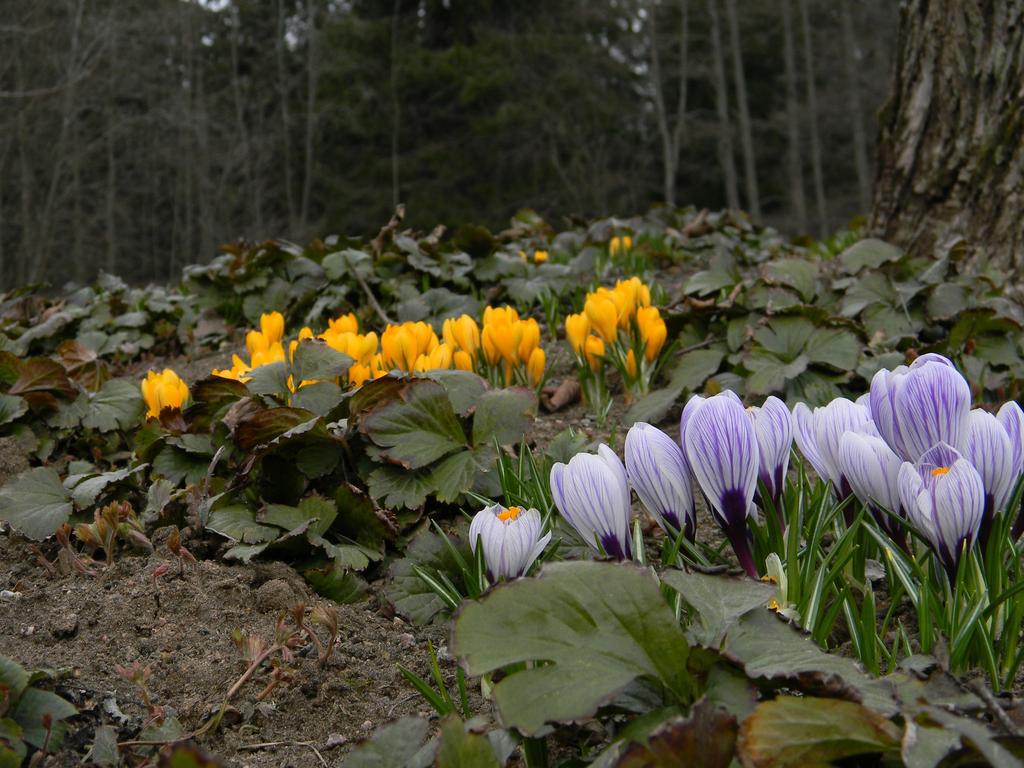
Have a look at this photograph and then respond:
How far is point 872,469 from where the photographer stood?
126cm

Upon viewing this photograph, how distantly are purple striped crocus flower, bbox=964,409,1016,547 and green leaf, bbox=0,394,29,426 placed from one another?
2.26 meters

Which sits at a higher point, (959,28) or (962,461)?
(959,28)

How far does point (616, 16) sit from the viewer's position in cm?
2212

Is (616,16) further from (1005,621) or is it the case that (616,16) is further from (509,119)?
(1005,621)

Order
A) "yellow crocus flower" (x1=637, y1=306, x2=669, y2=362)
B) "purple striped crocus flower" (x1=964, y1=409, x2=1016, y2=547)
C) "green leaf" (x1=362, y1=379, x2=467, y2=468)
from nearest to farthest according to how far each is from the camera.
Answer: "purple striped crocus flower" (x1=964, y1=409, x2=1016, y2=547) → "green leaf" (x1=362, y1=379, x2=467, y2=468) → "yellow crocus flower" (x1=637, y1=306, x2=669, y2=362)

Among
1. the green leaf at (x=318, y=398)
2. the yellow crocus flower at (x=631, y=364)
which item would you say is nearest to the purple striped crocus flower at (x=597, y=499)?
the green leaf at (x=318, y=398)

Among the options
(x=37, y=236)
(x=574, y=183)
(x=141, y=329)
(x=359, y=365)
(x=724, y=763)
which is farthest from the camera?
(x=574, y=183)

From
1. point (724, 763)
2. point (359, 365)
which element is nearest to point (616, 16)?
point (359, 365)

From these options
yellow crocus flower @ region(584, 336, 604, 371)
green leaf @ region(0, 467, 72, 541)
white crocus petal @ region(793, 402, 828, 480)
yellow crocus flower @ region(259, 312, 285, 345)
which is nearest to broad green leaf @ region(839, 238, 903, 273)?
yellow crocus flower @ region(584, 336, 604, 371)

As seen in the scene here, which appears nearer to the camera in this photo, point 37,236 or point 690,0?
point 37,236

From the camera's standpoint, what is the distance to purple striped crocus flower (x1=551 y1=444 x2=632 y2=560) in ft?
4.21

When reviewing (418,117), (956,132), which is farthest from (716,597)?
(418,117)

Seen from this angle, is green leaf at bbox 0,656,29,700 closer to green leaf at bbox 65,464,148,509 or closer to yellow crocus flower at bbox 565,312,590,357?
green leaf at bbox 65,464,148,509

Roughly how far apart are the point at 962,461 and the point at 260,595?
1176mm
